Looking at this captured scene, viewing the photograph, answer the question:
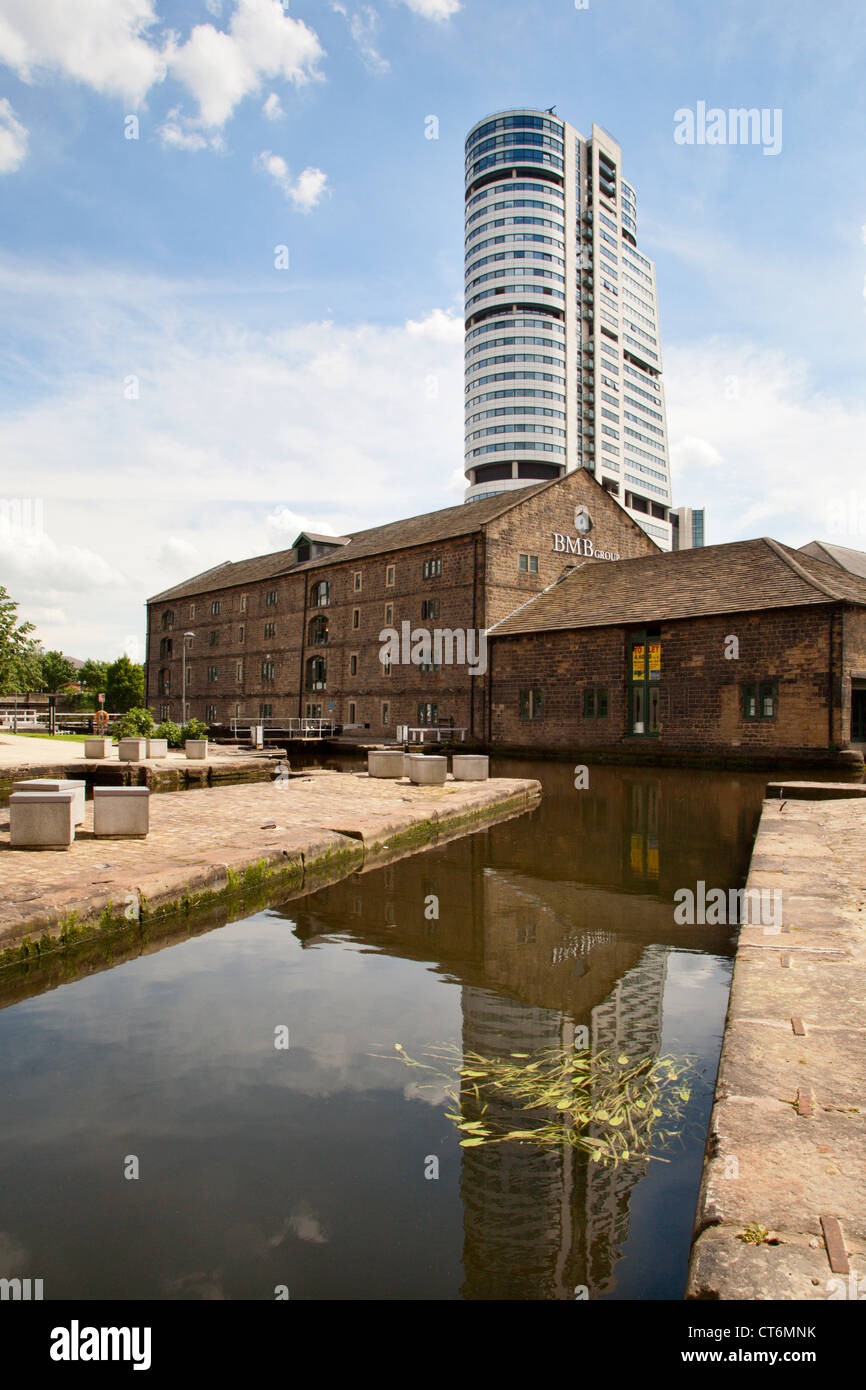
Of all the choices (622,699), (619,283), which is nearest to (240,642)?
(622,699)

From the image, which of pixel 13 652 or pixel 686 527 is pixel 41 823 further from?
pixel 686 527

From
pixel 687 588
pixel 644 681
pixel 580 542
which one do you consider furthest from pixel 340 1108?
pixel 580 542

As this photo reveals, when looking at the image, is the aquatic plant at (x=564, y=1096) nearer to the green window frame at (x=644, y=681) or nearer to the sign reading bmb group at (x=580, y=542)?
the green window frame at (x=644, y=681)

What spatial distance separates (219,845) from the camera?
8805 mm

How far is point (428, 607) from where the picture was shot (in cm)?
3688

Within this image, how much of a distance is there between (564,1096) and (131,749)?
21.4 meters

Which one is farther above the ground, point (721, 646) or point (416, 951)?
point (721, 646)

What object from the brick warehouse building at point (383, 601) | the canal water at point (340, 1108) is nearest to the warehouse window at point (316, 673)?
the brick warehouse building at point (383, 601)

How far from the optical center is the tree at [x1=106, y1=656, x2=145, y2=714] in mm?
74000

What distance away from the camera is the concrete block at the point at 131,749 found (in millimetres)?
22984

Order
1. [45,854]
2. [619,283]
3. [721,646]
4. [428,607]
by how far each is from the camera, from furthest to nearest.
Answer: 1. [619,283]
2. [428,607]
3. [721,646]
4. [45,854]

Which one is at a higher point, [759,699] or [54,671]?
[54,671]
